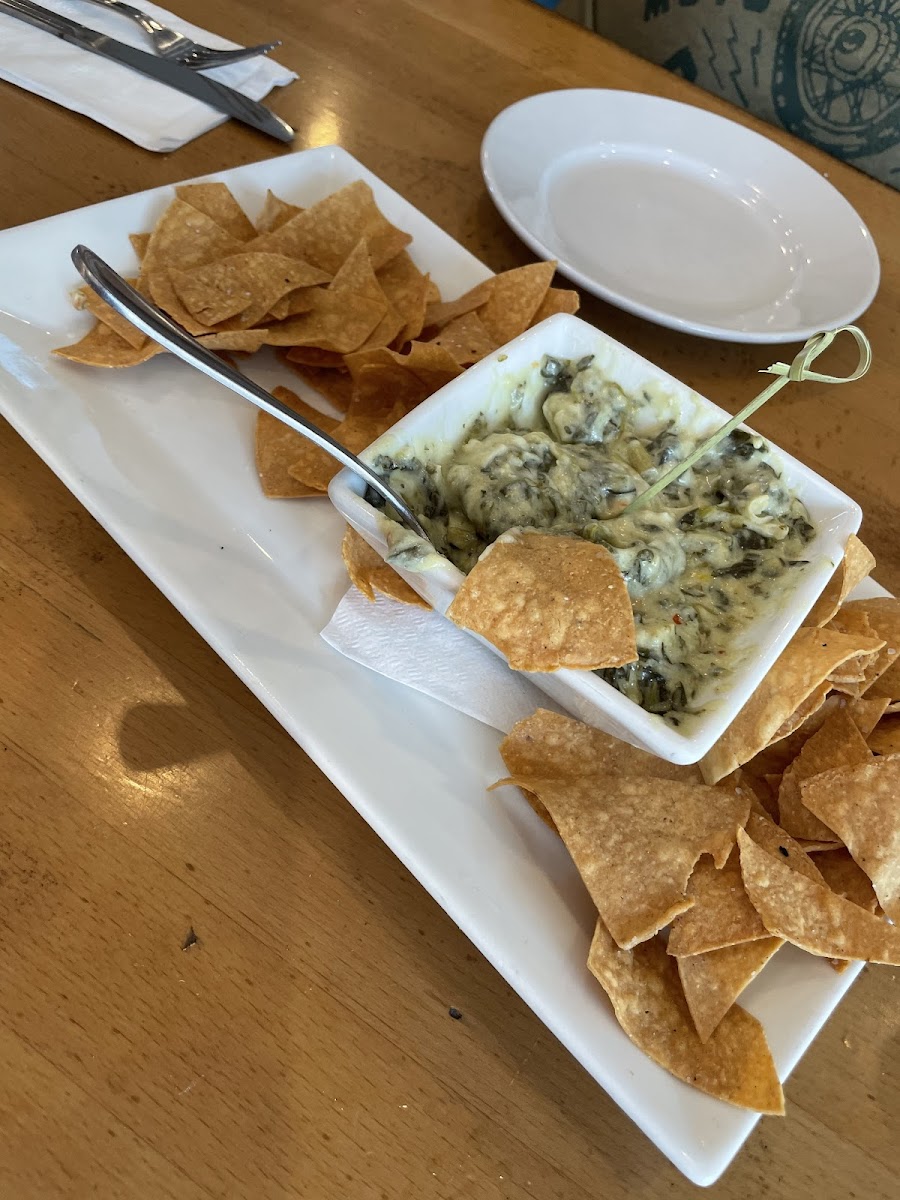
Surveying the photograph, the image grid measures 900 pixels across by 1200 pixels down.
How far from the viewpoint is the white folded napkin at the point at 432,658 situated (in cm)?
99

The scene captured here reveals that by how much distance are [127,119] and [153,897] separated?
4.54ft

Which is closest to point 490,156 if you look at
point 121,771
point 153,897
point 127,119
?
point 127,119

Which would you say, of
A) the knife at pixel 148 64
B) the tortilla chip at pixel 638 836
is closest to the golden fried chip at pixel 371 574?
the tortilla chip at pixel 638 836

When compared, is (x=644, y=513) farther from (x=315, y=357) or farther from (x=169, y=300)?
(x=169, y=300)

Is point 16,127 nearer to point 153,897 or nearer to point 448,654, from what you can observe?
point 448,654

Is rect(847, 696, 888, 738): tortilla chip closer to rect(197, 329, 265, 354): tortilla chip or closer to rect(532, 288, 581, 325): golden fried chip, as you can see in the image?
rect(532, 288, 581, 325): golden fried chip

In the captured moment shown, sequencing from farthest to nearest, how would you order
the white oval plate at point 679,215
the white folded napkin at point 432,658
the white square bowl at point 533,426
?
the white oval plate at point 679,215, the white folded napkin at point 432,658, the white square bowl at point 533,426

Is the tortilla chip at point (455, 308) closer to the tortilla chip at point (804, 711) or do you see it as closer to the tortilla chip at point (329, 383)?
the tortilla chip at point (329, 383)

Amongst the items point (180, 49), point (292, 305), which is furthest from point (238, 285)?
point (180, 49)

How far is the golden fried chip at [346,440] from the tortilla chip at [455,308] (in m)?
0.22

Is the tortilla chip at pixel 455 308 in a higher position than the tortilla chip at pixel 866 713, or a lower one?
higher

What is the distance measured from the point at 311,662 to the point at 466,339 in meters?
0.56

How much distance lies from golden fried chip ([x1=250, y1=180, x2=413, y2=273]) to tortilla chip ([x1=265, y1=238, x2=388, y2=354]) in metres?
0.07

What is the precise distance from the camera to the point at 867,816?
90 cm
